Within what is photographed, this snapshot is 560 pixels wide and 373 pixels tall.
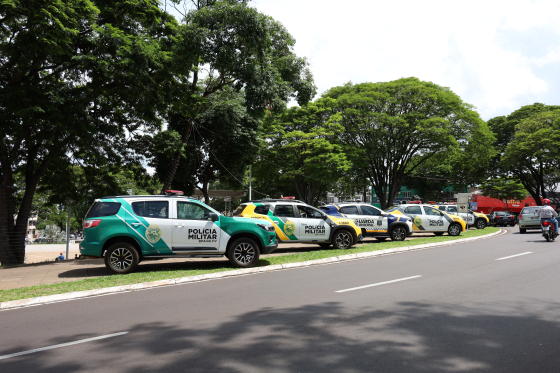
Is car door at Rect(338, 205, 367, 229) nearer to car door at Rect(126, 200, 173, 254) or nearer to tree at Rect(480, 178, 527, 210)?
car door at Rect(126, 200, 173, 254)

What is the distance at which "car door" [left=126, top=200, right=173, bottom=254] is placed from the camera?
33.8ft

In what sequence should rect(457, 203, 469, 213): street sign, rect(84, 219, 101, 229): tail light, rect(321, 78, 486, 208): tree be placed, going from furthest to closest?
1. rect(321, 78, 486, 208): tree
2. rect(457, 203, 469, 213): street sign
3. rect(84, 219, 101, 229): tail light

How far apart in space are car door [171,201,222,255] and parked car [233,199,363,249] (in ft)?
11.1

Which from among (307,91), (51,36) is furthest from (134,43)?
(307,91)

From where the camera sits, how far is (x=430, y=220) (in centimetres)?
2069

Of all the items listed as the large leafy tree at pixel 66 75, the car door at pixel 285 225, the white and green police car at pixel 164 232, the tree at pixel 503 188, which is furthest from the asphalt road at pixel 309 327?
the tree at pixel 503 188

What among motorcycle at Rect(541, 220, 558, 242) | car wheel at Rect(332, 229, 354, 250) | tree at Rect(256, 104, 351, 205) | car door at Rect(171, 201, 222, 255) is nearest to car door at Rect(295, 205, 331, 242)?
car wheel at Rect(332, 229, 354, 250)

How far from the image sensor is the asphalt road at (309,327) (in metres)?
4.09

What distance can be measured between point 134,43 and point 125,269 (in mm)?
7569

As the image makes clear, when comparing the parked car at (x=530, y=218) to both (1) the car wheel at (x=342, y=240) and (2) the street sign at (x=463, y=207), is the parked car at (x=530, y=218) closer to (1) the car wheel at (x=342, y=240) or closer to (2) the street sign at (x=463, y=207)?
(2) the street sign at (x=463, y=207)

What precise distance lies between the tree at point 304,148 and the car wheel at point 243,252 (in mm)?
19658

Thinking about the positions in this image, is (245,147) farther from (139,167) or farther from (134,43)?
(134,43)

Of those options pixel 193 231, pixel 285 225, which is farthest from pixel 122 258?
pixel 285 225

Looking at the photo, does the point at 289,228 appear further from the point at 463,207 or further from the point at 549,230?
the point at 463,207
